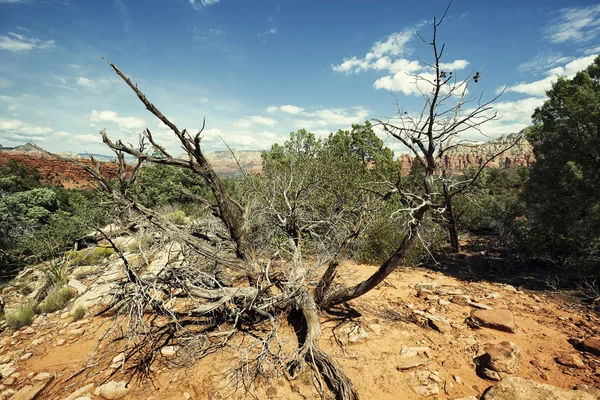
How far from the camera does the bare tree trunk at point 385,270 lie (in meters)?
4.26

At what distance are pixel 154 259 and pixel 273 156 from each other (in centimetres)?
1546

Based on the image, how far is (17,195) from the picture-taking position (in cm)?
1325

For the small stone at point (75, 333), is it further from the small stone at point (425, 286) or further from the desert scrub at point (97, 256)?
the small stone at point (425, 286)

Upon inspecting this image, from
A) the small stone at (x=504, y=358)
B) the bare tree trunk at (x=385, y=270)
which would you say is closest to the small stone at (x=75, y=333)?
the bare tree trunk at (x=385, y=270)

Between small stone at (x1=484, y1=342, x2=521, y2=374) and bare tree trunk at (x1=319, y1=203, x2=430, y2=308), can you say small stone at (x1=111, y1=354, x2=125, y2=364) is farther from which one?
small stone at (x1=484, y1=342, x2=521, y2=374)

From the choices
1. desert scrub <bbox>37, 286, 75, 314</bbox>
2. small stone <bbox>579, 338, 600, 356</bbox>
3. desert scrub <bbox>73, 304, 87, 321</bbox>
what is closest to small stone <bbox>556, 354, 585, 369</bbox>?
small stone <bbox>579, 338, 600, 356</bbox>

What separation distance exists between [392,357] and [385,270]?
130 centimetres

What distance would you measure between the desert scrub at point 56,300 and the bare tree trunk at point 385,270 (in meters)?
5.71

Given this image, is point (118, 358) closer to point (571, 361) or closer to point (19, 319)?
point (19, 319)

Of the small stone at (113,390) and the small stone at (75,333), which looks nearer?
the small stone at (113,390)

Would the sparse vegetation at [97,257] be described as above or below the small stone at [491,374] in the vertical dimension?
below

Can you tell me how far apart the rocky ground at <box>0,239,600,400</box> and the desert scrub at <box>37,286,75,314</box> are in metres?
0.19

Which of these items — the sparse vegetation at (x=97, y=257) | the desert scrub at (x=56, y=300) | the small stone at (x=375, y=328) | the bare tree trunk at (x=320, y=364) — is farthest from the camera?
the sparse vegetation at (x=97, y=257)

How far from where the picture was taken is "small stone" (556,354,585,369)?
3758 millimetres
